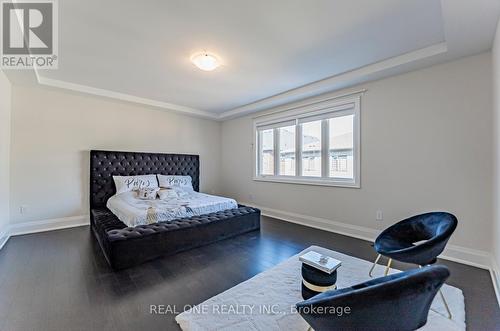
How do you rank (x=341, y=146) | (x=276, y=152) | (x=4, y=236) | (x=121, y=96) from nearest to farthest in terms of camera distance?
(x=4, y=236)
(x=341, y=146)
(x=121, y=96)
(x=276, y=152)

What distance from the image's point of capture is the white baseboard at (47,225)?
136 inches

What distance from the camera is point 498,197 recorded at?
7.00ft

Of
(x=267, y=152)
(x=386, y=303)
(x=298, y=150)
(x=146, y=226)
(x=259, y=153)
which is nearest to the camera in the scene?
(x=386, y=303)

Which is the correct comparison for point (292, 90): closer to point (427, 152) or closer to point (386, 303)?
point (427, 152)

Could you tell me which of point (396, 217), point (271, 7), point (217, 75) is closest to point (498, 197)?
point (396, 217)

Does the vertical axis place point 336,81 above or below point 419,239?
above

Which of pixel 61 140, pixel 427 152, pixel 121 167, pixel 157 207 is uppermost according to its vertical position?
pixel 61 140

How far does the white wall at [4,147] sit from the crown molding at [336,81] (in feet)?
12.7

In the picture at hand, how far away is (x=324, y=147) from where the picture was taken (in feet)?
13.4

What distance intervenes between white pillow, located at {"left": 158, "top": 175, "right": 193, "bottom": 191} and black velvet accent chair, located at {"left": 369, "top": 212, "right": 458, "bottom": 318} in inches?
149

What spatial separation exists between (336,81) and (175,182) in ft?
12.2

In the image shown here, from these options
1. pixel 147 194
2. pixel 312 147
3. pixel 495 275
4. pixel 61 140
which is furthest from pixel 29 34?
pixel 495 275

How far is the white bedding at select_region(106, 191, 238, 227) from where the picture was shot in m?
2.88

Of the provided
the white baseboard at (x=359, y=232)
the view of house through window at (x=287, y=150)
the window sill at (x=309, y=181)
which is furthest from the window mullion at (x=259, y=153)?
the white baseboard at (x=359, y=232)
